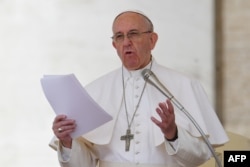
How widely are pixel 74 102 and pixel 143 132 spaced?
46cm

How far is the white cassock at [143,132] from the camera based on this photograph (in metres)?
2.81

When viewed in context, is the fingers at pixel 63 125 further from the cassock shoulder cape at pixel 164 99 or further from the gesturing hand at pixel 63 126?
the cassock shoulder cape at pixel 164 99

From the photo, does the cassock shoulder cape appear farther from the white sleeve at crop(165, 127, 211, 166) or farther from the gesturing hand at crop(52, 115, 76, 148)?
the gesturing hand at crop(52, 115, 76, 148)

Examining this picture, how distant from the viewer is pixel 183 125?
288cm

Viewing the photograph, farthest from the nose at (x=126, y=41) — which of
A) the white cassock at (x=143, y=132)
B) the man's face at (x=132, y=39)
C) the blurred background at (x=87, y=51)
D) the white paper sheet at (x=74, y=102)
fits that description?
the blurred background at (x=87, y=51)

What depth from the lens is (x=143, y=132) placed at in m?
2.94

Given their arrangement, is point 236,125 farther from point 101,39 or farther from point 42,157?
point 42,157

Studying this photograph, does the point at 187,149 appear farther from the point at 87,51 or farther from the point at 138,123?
the point at 87,51

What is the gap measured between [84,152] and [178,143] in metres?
0.49

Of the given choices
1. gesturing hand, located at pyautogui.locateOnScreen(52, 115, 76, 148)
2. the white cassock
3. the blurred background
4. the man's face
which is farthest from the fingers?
the blurred background

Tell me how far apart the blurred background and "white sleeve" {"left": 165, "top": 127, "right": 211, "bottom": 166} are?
1780mm

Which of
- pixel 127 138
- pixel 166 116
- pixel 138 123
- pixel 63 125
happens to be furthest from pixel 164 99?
pixel 63 125

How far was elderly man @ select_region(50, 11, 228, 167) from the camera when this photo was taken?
281 cm

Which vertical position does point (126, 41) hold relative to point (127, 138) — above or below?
above
